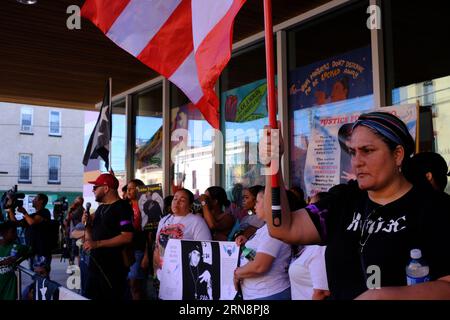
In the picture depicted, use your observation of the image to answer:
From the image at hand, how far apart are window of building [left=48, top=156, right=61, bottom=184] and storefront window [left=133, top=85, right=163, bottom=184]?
2314cm

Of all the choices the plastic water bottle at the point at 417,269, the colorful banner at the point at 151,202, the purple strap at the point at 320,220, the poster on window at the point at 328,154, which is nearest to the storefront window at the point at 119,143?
the colorful banner at the point at 151,202

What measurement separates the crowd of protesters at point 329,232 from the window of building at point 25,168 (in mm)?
27155

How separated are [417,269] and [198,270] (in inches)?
116

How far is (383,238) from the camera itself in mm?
1668

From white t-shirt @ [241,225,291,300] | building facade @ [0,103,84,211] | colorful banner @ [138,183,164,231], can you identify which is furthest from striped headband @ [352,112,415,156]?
building facade @ [0,103,84,211]

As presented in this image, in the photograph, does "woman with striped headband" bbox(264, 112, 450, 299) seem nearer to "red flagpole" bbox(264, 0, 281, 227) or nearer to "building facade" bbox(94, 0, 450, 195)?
"red flagpole" bbox(264, 0, 281, 227)

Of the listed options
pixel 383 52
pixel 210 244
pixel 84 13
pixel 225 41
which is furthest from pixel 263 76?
pixel 225 41

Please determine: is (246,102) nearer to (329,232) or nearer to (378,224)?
(329,232)

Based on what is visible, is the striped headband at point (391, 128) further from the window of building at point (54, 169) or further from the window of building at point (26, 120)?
the window of building at point (54, 169)

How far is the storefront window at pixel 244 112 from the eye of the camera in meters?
7.08

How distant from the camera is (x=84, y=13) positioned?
10.8 feet

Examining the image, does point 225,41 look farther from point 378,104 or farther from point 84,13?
point 378,104

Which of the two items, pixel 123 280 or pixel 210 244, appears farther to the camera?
pixel 123 280

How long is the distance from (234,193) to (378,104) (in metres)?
2.77
